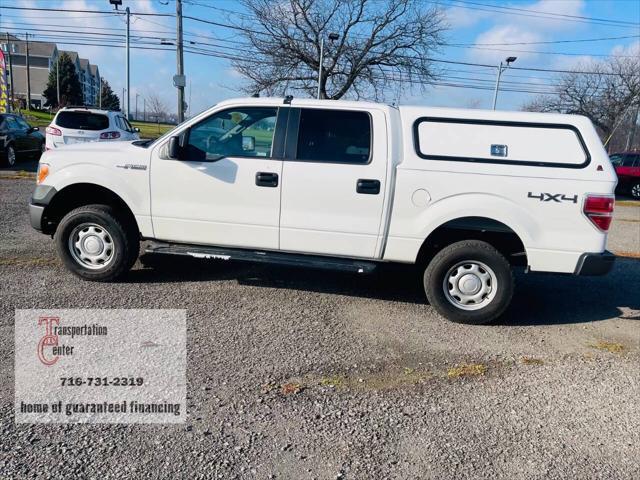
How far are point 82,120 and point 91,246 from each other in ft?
31.3

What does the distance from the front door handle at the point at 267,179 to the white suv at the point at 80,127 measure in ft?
32.5

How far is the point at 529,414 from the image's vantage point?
11.2 feet

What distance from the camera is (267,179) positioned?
4.93m

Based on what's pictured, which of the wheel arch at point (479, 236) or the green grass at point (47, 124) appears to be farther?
the green grass at point (47, 124)

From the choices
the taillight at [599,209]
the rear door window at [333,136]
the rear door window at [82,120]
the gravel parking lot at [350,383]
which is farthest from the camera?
the rear door window at [82,120]

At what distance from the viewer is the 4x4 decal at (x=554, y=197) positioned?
4.56 meters

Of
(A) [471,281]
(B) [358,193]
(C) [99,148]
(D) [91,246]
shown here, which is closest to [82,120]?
(C) [99,148]

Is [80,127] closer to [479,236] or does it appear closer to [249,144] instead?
[249,144]

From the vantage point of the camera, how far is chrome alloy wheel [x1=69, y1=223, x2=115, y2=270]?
5320 millimetres

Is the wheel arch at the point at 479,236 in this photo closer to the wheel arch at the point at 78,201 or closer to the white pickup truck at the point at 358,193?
the white pickup truck at the point at 358,193

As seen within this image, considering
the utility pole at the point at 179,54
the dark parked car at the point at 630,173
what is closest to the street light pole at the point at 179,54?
the utility pole at the point at 179,54

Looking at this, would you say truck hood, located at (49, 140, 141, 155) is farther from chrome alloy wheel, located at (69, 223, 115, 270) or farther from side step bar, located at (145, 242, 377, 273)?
side step bar, located at (145, 242, 377, 273)

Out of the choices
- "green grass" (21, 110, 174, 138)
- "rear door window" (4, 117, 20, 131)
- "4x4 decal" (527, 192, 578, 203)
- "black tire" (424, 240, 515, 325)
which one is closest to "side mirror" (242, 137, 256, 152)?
"black tire" (424, 240, 515, 325)

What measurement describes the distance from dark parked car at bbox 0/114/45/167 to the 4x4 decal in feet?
46.3
